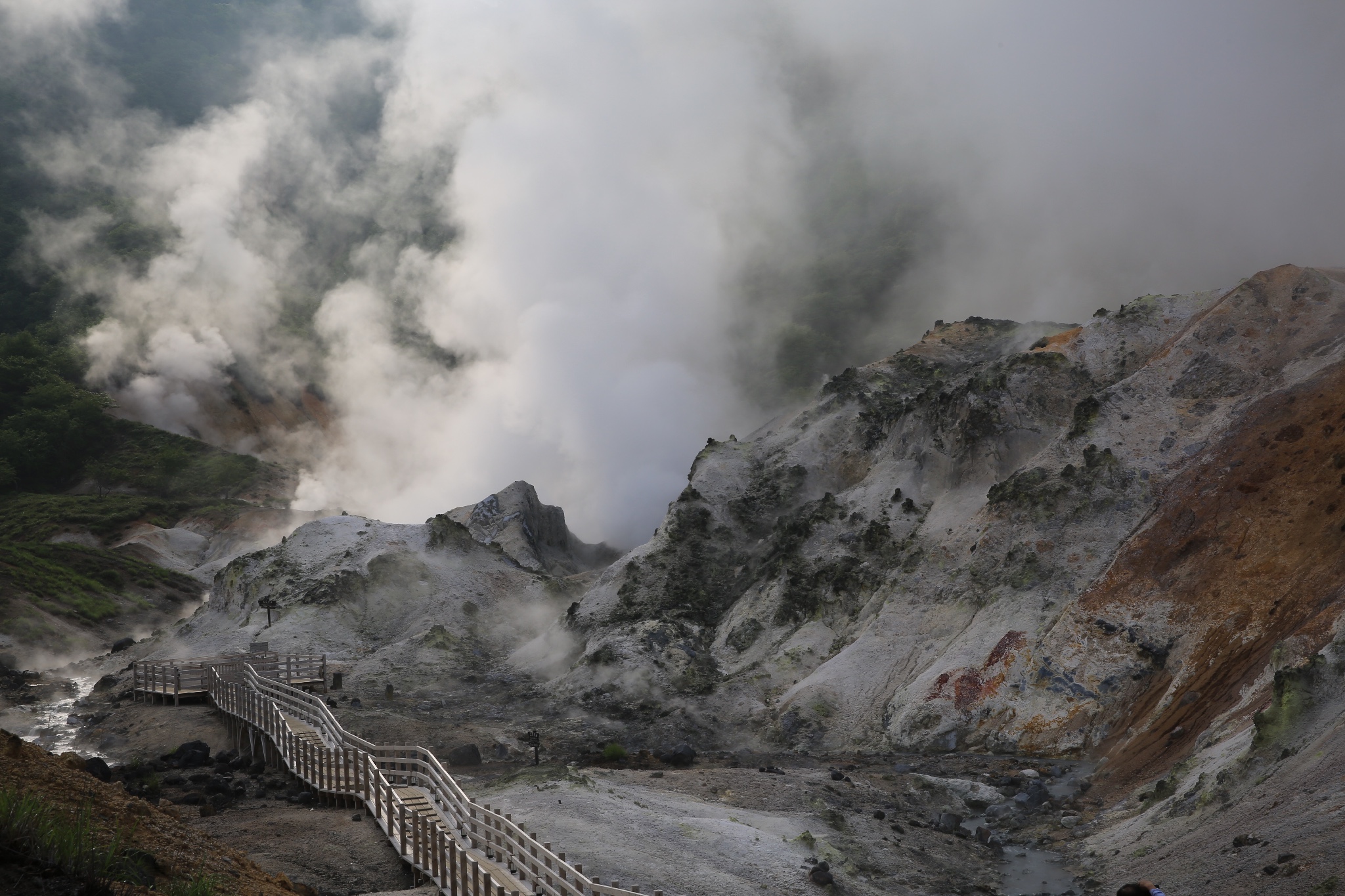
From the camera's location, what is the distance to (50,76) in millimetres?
137125

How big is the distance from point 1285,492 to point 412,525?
147 ft

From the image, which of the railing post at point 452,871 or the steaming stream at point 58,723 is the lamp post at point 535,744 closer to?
the steaming stream at point 58,723

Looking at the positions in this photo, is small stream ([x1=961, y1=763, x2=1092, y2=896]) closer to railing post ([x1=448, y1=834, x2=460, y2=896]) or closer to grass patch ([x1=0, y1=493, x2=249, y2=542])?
railing post ([x1=448, y1=834, x2=460, y2=896])

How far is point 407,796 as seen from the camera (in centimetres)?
1594

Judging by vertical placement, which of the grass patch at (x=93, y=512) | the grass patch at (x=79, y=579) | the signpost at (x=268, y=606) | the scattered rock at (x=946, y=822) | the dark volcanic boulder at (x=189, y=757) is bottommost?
the scattered rock at (x=946, y=822)

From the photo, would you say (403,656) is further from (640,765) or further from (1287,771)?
(1287,771)

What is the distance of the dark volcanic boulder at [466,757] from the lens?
25109 mm

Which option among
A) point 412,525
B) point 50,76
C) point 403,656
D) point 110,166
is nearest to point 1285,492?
point 403,656

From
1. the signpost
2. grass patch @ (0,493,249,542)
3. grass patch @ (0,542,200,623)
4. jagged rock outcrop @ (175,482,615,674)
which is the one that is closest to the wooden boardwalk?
jagged rock outcrop @ (175,482,615,674)

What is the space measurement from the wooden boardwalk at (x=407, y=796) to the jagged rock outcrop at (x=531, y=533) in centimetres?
3583

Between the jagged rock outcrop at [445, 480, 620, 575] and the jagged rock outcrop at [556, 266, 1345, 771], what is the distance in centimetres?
1943

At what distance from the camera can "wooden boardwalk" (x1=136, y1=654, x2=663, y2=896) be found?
1154 centimetres

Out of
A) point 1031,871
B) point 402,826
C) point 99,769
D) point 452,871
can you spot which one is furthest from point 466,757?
point 1031,871

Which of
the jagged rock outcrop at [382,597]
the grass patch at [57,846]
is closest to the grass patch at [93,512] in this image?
the jagged rock outcrop at [382,597]
